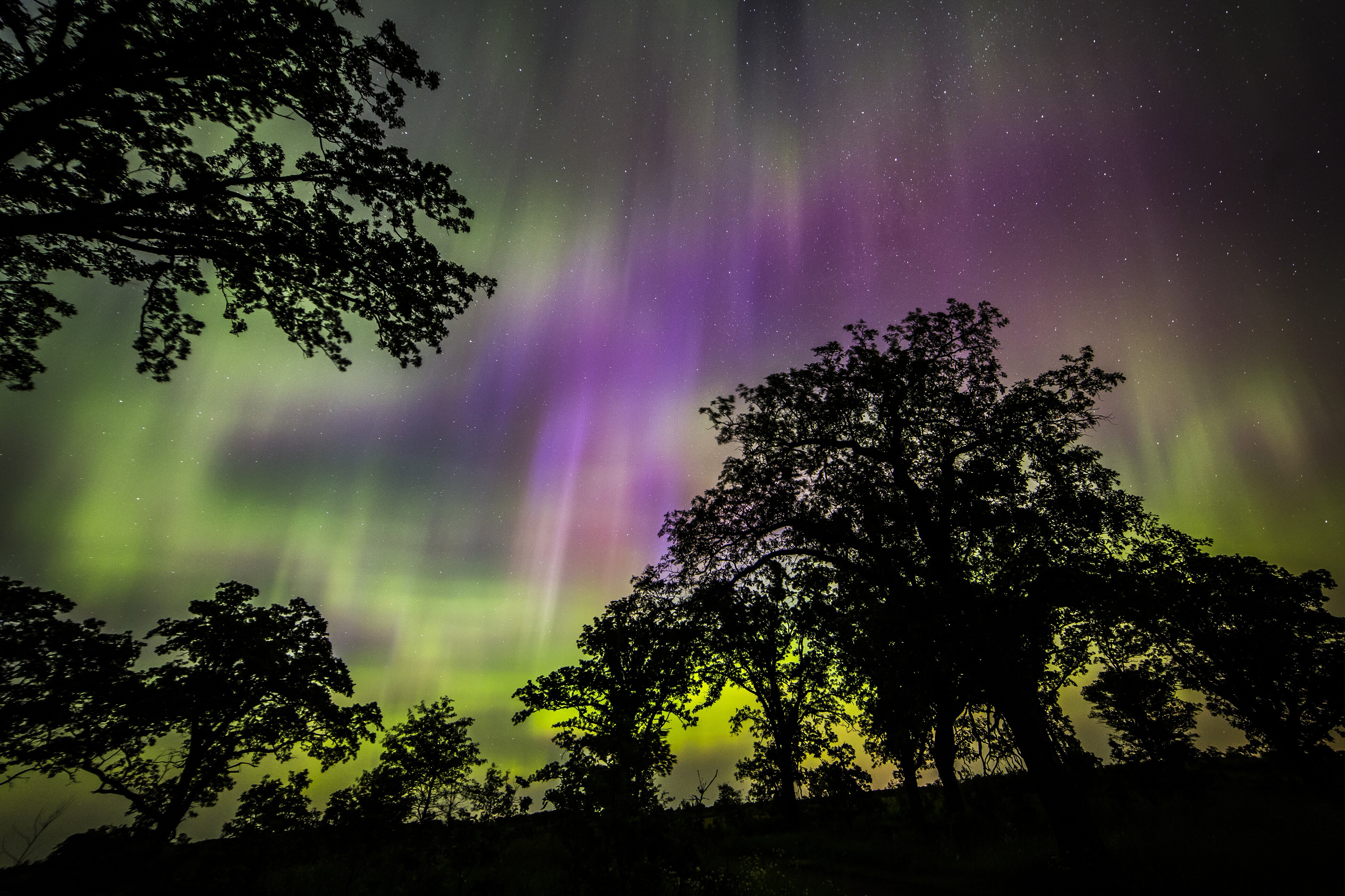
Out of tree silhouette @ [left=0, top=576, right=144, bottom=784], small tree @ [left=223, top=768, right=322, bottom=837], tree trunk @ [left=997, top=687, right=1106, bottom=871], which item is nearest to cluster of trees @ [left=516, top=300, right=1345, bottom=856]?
tree trunk @ [left=997, top=687, right=1106, bottom=871]

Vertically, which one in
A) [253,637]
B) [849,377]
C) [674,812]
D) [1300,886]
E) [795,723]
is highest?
[849,377]

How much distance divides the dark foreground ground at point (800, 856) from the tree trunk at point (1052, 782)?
382 millimetres

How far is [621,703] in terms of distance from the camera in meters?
20.8

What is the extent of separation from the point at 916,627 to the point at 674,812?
6921mm

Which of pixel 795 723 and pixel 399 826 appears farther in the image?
pixel 795 723

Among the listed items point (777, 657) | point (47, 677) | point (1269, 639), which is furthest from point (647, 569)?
point (1269, 639)

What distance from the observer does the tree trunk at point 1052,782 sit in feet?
31.1

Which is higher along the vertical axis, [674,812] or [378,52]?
[378,52]

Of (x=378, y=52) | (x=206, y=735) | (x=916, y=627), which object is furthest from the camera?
A: (x=206, y=735)

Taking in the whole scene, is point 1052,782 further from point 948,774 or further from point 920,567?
point 948,774

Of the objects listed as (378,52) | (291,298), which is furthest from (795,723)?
(378,52)

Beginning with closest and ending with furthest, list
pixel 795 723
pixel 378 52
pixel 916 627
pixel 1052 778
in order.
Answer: pixel 378 52 < pixel 1052 778 < pixel 916 627 < pixel 795 723

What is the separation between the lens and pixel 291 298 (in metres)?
8.32

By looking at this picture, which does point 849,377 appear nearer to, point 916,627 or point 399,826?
point 916,627
